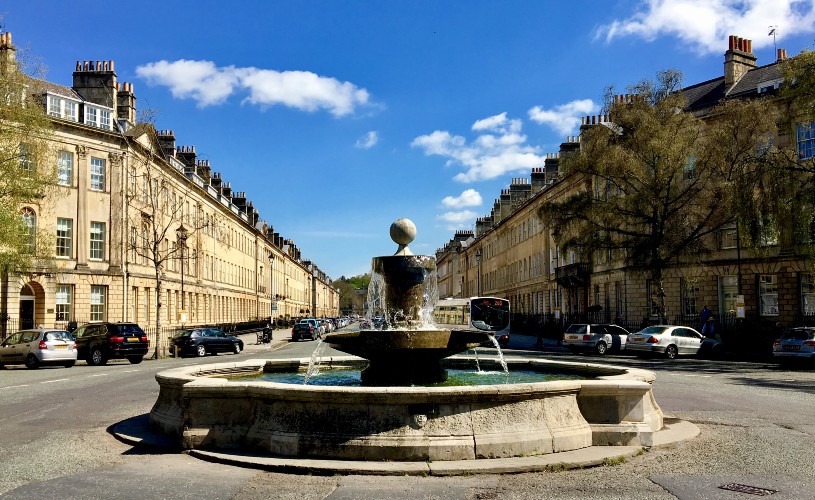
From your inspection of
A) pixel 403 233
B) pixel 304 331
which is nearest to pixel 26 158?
pixel 304 331

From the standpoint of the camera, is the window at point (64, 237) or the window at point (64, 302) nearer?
the window at point (64, 302)

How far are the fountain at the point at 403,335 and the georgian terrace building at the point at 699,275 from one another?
2023cm

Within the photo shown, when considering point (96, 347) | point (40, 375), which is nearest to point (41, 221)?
point (96, 347)

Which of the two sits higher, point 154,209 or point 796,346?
point 154,209

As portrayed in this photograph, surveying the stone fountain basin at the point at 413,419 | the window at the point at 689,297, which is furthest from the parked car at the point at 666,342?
the stone fountain basin at the point at 413,419

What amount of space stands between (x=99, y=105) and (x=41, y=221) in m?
9.03

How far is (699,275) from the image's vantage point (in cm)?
3788

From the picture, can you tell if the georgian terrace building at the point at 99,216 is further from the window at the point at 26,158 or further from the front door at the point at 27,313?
the window at the point at 26,158

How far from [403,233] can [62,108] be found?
36.7m

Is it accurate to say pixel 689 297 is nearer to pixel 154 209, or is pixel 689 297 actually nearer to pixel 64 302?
pixel 154 209

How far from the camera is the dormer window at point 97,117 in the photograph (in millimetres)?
43562

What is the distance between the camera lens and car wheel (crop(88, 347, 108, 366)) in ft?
94.9

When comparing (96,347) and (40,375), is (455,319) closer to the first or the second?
(96,347)

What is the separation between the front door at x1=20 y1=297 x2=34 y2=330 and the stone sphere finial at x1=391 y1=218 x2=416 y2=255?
34.2m
